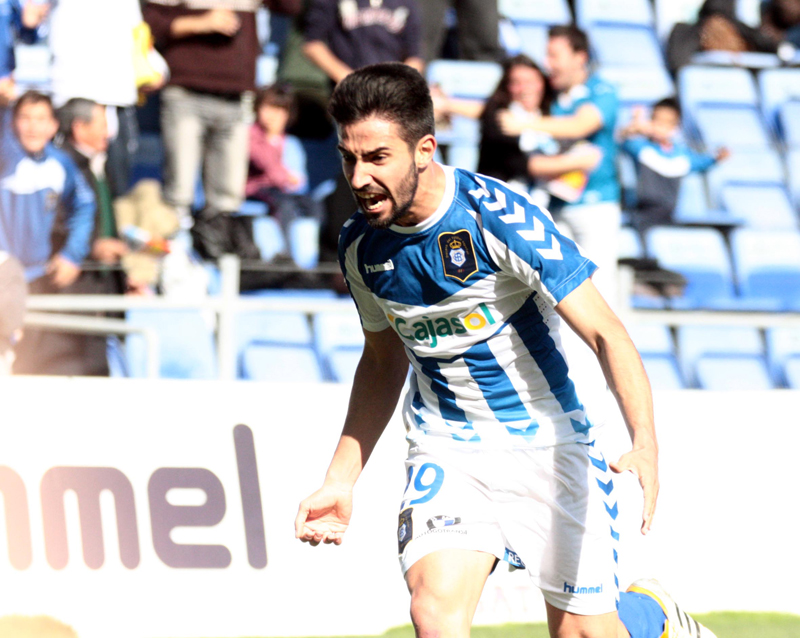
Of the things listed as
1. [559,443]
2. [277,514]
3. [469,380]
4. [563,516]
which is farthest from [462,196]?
[277,514]

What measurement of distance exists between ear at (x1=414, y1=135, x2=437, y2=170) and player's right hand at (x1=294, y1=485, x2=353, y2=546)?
1116 millimetres

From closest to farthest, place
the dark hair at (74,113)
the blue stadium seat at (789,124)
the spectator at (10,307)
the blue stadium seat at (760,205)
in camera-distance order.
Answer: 1. the spectator at (10,307)
2. the dark hair at (74,113)
3. the blue stadium seat at (760,205)
4. the blue stadium seat at (789,124)

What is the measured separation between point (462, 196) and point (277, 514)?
279 centimetres

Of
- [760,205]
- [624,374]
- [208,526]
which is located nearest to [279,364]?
[208,526]

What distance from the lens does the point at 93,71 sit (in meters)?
7.03

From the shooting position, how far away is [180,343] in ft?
21.2

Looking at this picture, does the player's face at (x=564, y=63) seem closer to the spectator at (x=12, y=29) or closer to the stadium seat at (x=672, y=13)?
the spectator at (x=12, y=29)

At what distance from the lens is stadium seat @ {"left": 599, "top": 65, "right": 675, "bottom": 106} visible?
33.4ft

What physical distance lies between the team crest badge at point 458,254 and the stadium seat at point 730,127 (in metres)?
7.77

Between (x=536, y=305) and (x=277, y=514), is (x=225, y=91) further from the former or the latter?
(x=536, y=305)

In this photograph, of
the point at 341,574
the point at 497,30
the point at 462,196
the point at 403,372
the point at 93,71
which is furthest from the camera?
the point at 497,30

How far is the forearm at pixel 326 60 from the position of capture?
7695 millimetres

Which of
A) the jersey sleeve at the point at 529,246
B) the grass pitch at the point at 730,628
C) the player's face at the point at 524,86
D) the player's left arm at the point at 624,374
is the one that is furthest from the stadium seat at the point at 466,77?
the player's left arm at the point at 624,374

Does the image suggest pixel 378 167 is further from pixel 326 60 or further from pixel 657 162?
pixel 657 162
